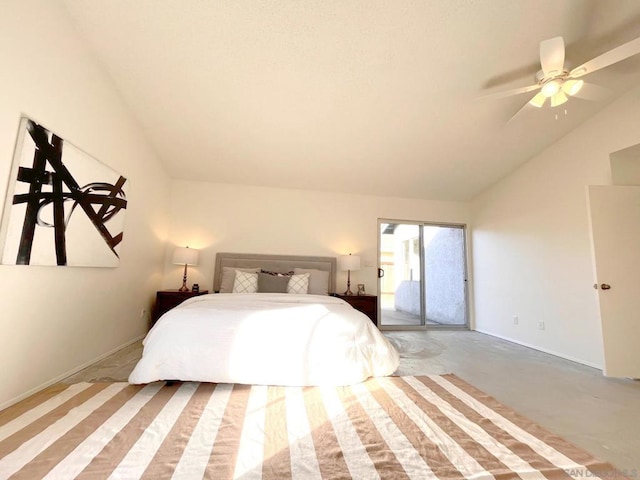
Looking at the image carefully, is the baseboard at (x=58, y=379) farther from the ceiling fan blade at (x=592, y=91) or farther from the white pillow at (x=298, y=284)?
the ceiling fan blade at (x=592, y=91)

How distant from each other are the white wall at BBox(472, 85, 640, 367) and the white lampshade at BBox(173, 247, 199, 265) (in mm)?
4575

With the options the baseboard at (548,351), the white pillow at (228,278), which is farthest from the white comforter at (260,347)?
the baseboard at (548,351)

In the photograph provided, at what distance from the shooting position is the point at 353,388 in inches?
81.5

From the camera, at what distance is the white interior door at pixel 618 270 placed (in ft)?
7.97

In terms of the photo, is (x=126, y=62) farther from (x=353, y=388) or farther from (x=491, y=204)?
(x=491, y=204)

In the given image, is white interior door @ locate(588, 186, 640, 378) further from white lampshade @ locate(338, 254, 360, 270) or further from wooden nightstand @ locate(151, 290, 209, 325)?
wooden nightstand @ locate(151, 290, 209, 325)

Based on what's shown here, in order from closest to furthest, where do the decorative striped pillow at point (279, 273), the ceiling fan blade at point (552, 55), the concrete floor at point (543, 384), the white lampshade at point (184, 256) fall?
the concrete floor at point (543, 384) → the ceiling fan blade at point (552, 55) → the white lampshade at point (184, 256) → the decorative striped pillow at point (279, 273)

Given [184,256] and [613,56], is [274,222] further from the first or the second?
[613,56]

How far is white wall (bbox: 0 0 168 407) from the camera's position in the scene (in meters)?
1.69

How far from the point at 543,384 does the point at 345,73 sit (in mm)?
3222

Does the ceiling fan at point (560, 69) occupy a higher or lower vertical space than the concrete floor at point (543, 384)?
higher

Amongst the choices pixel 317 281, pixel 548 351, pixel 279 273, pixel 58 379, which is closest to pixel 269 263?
pixel 279 273

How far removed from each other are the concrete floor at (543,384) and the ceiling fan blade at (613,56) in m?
2.24

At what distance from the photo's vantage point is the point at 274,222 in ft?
14.2
